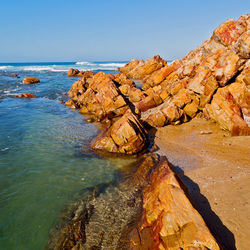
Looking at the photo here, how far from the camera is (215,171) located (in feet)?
30.7

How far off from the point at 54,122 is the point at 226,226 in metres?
17.3

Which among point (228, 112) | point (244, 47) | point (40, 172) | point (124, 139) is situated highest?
point (244, 47)

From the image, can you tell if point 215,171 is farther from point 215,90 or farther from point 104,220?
point 215,90

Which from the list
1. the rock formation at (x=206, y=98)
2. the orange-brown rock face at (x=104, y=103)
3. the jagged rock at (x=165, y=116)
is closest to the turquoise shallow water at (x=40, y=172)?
the rock formation at (x=206, y=98)

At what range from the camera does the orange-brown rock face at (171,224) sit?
479 cm

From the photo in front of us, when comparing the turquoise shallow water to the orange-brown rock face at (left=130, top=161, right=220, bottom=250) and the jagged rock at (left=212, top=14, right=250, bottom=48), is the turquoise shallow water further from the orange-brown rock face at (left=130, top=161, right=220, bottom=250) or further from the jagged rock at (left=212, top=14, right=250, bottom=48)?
the jagged rock at (left=212, top=14, right=250, bottom=48)

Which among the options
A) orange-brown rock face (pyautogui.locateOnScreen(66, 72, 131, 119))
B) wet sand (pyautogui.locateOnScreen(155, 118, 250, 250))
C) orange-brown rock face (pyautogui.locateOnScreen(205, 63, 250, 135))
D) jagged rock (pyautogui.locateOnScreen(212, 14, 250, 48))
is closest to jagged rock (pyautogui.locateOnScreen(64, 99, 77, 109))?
orange-brown rock face (pyautogui.locateOnScreen(66, 72, 131, 119))

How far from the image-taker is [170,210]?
5.53 meters

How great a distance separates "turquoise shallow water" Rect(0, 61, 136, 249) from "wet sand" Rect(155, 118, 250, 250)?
380 cm

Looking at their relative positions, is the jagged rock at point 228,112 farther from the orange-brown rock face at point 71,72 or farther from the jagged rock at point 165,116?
the orange-brown rock face at point 71,72

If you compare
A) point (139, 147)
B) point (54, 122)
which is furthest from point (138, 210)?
point (54, 122)

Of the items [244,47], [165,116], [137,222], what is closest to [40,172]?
[137,222]

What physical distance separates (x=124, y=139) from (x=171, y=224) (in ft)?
24.4

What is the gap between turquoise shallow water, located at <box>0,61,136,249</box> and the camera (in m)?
7.04
